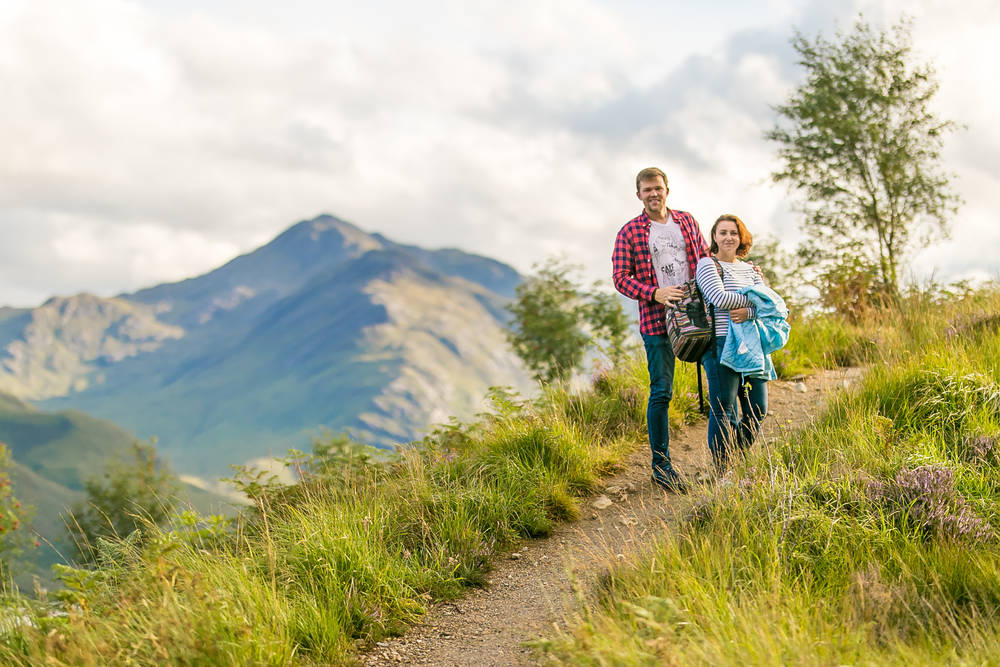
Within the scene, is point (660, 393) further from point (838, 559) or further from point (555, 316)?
point (555, 316)

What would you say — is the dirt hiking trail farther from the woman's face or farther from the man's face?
the man's face

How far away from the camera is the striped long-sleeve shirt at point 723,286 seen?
234 inches

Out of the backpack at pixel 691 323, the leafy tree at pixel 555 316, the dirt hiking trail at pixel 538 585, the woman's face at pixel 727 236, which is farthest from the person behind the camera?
the leafy tree at pixel 555 316

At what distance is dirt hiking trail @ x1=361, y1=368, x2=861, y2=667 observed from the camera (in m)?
4.59

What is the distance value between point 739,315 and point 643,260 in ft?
3.07

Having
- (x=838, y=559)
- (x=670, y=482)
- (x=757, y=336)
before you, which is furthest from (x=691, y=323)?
(x=838, y=559)

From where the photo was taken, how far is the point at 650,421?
6.60m

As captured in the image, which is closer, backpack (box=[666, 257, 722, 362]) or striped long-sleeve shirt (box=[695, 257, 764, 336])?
striped long-sleeve shirt (box=[695, 257, 764, 336])

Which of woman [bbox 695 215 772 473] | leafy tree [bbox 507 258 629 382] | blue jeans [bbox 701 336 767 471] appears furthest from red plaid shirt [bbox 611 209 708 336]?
leafy tree [bbox 507 258 629 382]

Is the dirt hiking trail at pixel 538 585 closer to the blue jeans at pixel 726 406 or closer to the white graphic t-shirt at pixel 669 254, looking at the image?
the blue jeans at pixel 726 406

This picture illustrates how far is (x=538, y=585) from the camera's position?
5402 mm

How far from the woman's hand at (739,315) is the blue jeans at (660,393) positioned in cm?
63

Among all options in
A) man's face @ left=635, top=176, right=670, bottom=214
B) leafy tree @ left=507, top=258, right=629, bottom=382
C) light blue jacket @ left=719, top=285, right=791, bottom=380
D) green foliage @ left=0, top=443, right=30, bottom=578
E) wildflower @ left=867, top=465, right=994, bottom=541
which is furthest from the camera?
leafy tree @ left=507, top=258, right=629, bottom=382

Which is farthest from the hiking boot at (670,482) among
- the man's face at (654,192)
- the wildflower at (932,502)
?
the man's face at (654,192)
